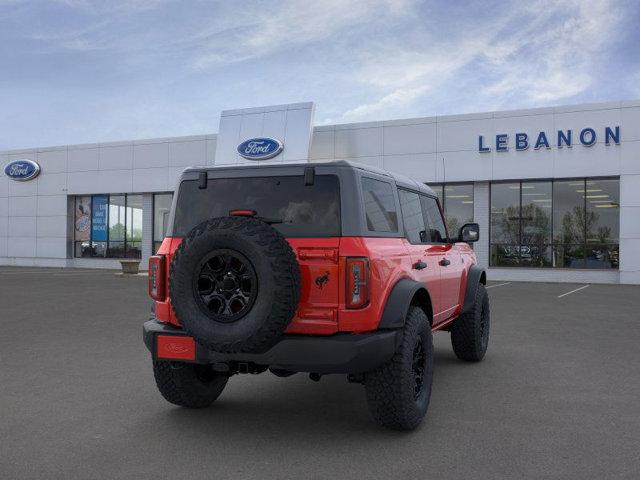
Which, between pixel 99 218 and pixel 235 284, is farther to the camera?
pixel 99 218

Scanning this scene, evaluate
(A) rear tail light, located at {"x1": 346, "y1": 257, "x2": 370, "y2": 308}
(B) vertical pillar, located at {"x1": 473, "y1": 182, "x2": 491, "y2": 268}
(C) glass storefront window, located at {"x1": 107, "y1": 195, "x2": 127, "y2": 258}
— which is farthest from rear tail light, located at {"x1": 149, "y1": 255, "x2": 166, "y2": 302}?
(C) glass storefront window, located at {"x1": 107, "y1": 195, "x2": 127, "y2": 258}

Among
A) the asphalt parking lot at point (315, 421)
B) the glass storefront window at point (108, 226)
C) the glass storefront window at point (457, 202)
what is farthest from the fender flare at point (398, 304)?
the glass storefront window at point (108, 226)

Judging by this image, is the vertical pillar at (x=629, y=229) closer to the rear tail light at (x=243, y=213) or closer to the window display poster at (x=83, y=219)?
the rear tail light at (x=243, y=213)

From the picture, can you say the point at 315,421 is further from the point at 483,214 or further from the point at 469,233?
the point at 483,214

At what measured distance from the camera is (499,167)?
2366 cm

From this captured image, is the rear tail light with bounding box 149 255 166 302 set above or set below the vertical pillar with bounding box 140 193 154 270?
below

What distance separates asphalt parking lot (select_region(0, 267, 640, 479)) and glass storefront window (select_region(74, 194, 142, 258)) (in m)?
22.7

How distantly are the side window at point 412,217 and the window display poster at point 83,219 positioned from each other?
28.5 m

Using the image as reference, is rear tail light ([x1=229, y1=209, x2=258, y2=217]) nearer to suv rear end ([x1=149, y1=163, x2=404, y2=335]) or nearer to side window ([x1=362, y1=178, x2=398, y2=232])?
suv rear end ([x1=149, y1=163, x2=404, y2=335])

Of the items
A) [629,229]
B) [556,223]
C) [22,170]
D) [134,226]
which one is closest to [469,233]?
[629,229]

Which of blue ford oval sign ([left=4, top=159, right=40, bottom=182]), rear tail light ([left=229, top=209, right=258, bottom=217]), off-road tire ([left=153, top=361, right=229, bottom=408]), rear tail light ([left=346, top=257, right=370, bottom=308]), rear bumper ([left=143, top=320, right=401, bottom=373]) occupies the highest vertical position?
blue ford oval sign ([left=4, top=159, right=40, bottom=182])

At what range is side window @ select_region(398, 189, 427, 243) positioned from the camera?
518 centimetres

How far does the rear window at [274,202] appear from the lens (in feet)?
14.1

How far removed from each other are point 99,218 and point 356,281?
29.4m
